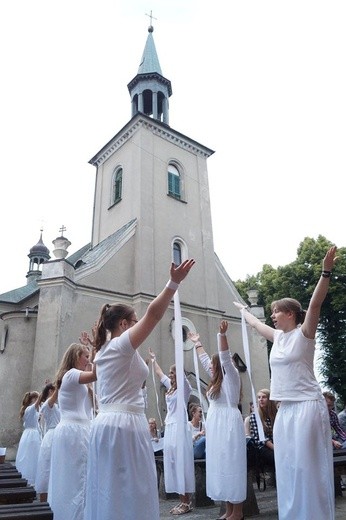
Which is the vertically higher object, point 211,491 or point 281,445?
point 281,445

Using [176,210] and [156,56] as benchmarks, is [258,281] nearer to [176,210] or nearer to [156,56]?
[176,210]

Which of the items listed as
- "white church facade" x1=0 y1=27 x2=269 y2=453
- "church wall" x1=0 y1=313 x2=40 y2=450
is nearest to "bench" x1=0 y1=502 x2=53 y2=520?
"white church facade" x1=0 y1=27 x2=269 y2=453

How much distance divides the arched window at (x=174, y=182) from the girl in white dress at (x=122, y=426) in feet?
64.4

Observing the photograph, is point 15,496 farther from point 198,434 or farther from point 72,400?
point 198,434

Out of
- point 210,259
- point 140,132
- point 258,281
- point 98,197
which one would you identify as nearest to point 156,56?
point 140,132

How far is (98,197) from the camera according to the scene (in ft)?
80.5

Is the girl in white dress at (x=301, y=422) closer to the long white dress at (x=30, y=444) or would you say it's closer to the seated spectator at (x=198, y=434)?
the seated spectator at (x=198, y=434)

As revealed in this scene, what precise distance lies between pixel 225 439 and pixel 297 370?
1951mm

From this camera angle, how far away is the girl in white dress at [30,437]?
8.62 m

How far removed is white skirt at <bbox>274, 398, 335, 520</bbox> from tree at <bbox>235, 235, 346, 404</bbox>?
21914 mm

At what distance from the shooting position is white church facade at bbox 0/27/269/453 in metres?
16.6

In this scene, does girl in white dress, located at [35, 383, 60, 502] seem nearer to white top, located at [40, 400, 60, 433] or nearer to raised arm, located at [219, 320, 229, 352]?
white top, located at [40, 400, 60, 433]

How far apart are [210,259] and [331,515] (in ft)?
62.8

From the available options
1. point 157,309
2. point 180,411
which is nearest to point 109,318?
point 157,309
